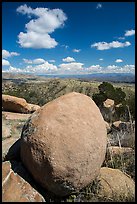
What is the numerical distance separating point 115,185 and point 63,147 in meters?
1.19

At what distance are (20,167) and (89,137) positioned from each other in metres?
1.18

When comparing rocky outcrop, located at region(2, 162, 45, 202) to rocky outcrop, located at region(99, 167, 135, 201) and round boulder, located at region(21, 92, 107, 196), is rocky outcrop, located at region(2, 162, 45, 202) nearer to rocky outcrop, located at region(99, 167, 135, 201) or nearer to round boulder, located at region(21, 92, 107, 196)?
round boulder, located at region(21, 92, 107, 196)

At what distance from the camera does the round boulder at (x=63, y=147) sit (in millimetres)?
3652

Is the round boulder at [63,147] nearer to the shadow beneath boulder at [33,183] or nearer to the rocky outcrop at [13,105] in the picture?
the shadow beneath boulder at [33,183]

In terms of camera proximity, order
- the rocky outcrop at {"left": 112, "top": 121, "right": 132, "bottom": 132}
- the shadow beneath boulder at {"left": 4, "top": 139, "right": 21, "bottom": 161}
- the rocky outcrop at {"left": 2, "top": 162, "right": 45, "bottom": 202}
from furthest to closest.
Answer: the rocky outcrop at {"left": 112, "top": 121, "right": 132, "bottom": 132}, the shadow beneath boulder at {"left": 4, "top": 139, "right": 21, "bottom": 161}, the rocky outcrop at {"left": 2, "top": 162, "right": 45, "bottom": 202}

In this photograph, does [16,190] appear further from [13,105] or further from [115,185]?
[13,105]

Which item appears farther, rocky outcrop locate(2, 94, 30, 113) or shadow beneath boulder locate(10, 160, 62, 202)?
rocky outcrop locate(2, 94, 30, 113)

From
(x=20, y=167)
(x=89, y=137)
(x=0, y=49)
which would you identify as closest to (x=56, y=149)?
(x=89, y=137)

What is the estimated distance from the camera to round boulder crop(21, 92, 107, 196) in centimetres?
365

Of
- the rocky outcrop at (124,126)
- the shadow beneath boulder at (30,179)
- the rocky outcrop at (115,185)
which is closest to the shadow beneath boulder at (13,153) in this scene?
the shadow beneath boulder at (30,179)

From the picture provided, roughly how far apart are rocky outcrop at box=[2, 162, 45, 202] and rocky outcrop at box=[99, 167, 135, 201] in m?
1.01

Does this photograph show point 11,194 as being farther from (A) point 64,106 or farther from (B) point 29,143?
(A) point 64,106

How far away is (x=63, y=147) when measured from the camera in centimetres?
365

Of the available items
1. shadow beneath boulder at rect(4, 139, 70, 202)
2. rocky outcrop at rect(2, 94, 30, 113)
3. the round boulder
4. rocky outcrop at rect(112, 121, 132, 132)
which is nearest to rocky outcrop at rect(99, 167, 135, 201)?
the round boulder
